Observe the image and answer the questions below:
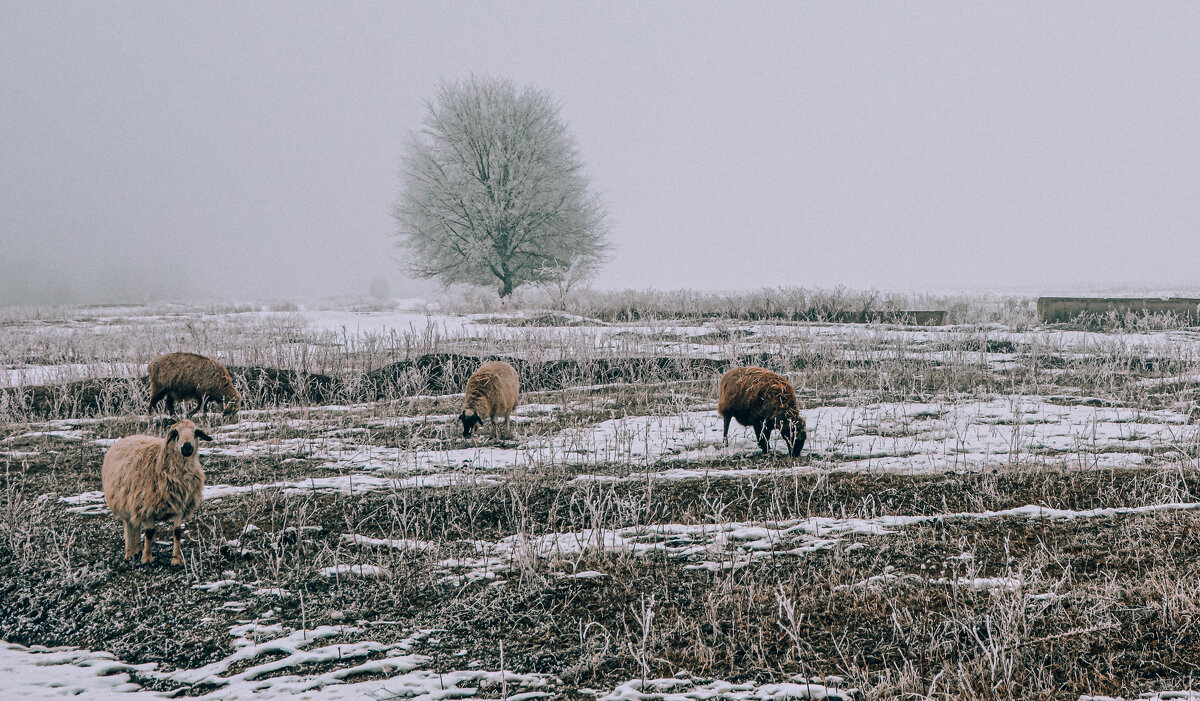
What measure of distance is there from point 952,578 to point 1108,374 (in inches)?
309

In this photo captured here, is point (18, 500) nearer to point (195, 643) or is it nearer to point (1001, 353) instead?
point (195, 643)

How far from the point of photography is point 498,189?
2592 cm

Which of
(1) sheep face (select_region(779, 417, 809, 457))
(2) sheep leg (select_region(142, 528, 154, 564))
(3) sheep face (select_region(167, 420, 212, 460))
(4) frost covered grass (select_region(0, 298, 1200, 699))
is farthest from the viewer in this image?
(1) sheep face (select_region(779, 417, 809, 457))

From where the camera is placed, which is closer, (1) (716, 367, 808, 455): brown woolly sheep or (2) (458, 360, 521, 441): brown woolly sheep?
(1) (716, 367, 808, 455): brown woolly sheep

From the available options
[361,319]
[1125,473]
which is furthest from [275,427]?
[361,319]

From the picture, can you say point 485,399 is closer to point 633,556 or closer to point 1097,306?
point 633,556

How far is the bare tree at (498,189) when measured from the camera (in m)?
25.9

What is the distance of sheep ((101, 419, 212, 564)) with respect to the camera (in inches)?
152

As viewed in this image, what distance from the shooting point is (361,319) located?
1991cm

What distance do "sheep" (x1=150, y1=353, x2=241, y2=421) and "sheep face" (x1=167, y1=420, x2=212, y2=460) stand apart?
4.39 metres

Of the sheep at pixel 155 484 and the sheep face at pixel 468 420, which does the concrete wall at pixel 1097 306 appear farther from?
the sheep at pixel 155 484

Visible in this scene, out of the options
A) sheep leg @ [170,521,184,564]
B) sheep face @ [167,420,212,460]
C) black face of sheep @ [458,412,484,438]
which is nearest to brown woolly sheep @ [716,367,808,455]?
black face of sheep @ [458,412,484,438]

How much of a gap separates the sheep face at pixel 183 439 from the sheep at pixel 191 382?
14.4 ft

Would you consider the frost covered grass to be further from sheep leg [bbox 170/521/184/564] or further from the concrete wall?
the concrete wall
